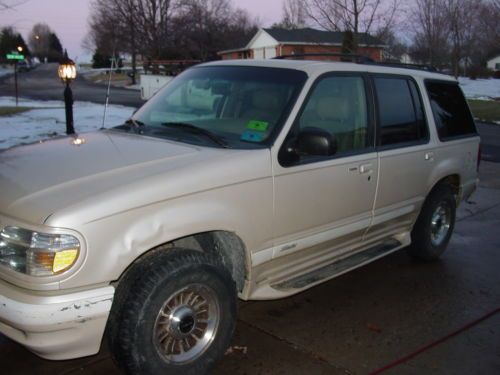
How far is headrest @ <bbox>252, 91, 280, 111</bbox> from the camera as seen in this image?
12.5ft

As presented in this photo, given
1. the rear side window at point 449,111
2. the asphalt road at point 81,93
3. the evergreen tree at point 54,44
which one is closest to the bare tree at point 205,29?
the asphalt road at point 81,93

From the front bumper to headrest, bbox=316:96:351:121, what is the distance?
6.55 ft

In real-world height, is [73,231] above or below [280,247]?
above

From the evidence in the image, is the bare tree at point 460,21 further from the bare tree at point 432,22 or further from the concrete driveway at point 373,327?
the concrete driveway at point 373,327

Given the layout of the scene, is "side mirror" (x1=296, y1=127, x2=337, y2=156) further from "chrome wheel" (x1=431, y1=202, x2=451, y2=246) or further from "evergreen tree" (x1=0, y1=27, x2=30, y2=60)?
"evergreen tree" (x1=0, y1=27, x2=30, y2=60)

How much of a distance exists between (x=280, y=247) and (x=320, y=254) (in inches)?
22.6

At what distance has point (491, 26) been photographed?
26.0 m

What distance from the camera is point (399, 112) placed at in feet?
15.4

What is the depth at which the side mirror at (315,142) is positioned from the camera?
348 cm

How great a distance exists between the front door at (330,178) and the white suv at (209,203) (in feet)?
0.04

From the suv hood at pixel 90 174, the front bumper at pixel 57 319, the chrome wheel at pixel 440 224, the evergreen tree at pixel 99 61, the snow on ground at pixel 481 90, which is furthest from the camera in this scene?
the evergreen tree at pixel 99 61

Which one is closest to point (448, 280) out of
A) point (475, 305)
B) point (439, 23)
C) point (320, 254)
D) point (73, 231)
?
point (475, 305)

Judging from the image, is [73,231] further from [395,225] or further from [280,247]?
[395,225]

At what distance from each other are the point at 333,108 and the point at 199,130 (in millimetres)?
1030
